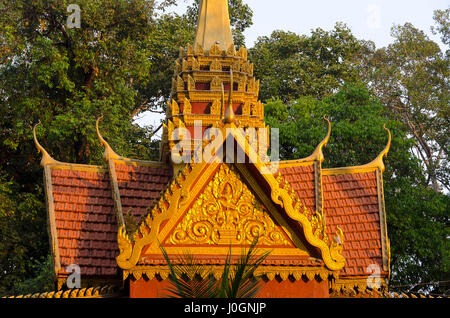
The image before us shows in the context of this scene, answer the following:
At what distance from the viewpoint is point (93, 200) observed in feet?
34.5

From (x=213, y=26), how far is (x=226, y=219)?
4777 mm

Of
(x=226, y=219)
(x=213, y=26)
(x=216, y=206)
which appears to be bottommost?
(x=226, y=219)

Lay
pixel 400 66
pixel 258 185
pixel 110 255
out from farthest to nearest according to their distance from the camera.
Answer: pixel 400 66 < pixel 110 255 < pixel 258 185

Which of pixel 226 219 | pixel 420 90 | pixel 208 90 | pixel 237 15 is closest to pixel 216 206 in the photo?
pixel 226 219

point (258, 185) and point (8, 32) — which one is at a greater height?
point (8, 32)

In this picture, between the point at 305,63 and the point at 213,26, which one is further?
the point at 305,63

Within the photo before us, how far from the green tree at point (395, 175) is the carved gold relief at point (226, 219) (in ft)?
37.1

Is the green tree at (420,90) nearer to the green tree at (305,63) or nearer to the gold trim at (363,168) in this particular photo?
the green tree at (305,63)

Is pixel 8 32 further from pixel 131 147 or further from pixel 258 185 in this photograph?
pixel 258 185

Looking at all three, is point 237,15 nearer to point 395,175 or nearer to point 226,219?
point 395,175

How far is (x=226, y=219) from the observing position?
350 inches
